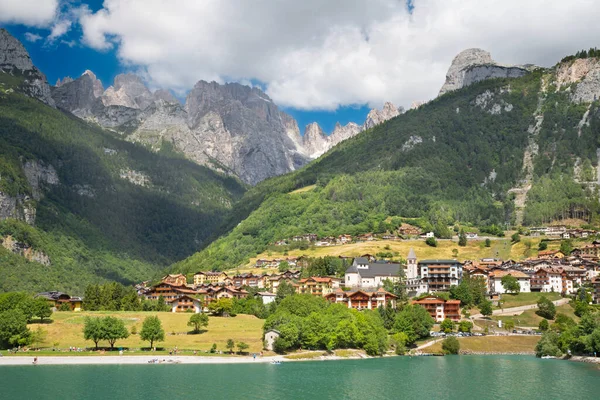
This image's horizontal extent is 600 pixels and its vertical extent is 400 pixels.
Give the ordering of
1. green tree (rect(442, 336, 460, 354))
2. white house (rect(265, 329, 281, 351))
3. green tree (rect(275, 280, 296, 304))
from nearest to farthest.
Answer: white house (rect(265, 329, 281, 351)) → green tree (rect(442, 336, 460, 354)) → green tree (rect(275, 280, 296, 304))

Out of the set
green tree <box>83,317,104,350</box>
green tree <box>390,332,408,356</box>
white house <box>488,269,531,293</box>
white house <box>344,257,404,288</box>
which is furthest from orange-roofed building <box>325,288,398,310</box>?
green tree <box>83,317,104,350</box>

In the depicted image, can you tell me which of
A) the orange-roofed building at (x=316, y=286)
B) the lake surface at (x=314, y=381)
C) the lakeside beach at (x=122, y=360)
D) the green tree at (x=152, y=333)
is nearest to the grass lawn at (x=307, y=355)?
the lakeside beach at (x=122, y=360)

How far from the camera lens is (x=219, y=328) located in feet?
398

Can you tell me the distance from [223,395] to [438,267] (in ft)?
321

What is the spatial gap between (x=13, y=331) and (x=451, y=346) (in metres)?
77.8

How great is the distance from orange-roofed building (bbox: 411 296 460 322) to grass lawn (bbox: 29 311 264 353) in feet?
123

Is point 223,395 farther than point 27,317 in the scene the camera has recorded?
No

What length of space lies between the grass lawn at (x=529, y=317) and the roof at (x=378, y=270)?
35.7 m

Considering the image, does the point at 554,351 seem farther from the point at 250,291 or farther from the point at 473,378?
the point at 250,291

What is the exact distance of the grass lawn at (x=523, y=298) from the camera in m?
142

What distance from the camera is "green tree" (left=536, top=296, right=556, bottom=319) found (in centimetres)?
13125

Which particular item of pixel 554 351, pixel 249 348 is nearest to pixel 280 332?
pixel 249 348

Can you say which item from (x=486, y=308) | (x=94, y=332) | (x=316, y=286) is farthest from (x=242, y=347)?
(x=486, y=308)

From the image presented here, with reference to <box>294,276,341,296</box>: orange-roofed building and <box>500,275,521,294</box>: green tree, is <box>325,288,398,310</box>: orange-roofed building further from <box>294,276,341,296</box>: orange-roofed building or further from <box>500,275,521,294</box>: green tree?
<box>500,275,521,294</box>: green tree
